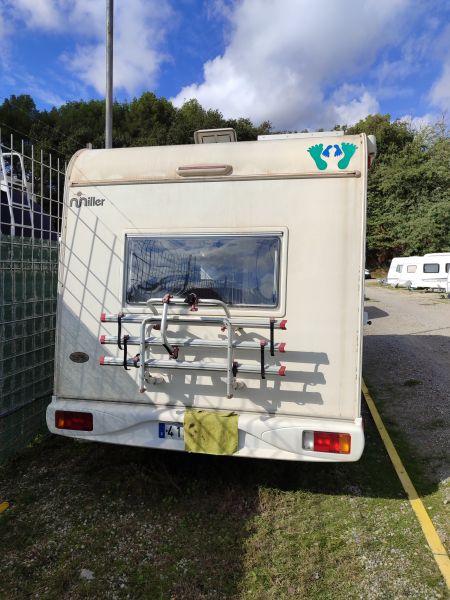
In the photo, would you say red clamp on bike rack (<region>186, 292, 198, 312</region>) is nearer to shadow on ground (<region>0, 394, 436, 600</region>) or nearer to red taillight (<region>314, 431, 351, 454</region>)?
red taillight (<region>314, 431, 351, 454</region>)

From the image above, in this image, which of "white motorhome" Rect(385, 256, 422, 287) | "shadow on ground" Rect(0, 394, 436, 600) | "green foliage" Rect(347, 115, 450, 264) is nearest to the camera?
"shadow on ground" Rect(0, 394, 436, 600)

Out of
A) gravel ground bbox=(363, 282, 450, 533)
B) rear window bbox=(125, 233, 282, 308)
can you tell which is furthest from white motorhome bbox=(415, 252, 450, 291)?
rear window bbox=(125, 233, 282, 308)

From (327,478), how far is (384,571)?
1.22m

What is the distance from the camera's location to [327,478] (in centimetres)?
412

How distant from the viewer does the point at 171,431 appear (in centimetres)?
346

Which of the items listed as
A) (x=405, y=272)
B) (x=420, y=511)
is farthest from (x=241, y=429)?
(x=405, y=272)

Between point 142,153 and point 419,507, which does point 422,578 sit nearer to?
point 419,507

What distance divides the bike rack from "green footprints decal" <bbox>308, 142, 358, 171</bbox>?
45.8 inches

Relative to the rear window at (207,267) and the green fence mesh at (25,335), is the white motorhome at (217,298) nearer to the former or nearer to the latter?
the rear window at (207,267)

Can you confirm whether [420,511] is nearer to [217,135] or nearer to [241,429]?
[241,429]

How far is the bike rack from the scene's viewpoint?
10.6 ft

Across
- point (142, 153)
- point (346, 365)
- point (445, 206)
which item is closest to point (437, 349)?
point (346, 365)

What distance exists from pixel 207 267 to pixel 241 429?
1207 millimetres

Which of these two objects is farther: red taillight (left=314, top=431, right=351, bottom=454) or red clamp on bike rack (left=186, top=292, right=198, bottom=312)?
red clamp on bike rack (left=186, top=292, right=198, bottom=312)
